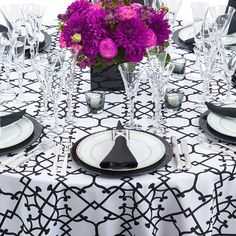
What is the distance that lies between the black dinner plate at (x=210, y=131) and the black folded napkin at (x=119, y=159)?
1.14ft

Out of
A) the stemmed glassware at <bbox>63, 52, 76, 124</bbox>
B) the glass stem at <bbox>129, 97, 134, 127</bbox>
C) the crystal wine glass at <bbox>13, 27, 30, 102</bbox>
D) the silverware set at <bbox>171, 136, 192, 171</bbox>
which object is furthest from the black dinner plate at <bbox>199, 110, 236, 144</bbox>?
the crystal wine glass at <bbox>13, 27, 30, 102</bbox>

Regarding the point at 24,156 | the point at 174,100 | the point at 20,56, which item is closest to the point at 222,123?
the point at 174,100

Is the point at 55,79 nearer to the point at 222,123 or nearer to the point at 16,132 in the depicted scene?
the point at 16,132

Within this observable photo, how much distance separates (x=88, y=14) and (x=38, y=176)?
27.3 inches

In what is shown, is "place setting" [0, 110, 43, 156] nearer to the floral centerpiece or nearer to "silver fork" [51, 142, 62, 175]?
"silver fork" [51, 142, 62, 175]

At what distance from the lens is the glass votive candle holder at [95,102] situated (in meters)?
2.36

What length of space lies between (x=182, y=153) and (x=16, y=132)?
0.59 m

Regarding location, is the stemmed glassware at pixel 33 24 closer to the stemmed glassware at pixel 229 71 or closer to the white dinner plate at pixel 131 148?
the white dinner plate at pixel 131 148

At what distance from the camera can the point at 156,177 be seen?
1.92 meters

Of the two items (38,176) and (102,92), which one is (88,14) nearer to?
(102,92)

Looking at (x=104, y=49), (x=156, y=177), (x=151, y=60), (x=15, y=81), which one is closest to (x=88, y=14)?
(x=104, y=49)

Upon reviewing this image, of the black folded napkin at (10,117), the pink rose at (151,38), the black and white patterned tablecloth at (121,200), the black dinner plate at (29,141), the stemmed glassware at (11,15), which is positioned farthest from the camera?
the stemmed glassware at (11,15)

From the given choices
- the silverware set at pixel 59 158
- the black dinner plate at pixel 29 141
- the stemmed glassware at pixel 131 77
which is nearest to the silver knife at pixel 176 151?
the stemmed glassware at pixel 131 77

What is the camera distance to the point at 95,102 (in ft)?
7.75
